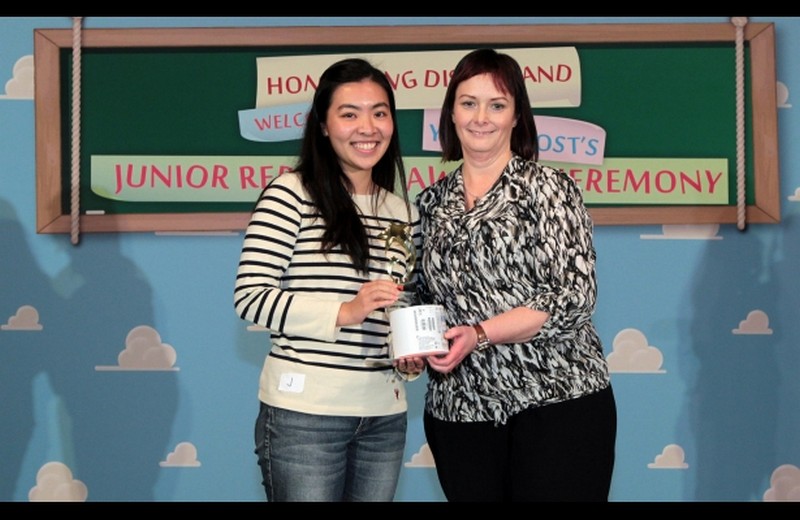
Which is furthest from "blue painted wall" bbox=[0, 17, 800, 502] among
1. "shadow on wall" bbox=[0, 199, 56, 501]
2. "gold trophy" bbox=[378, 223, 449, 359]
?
"gold trophy" bbox=[378, 223, 449, 359]

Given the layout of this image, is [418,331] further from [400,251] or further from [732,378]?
[732,378]

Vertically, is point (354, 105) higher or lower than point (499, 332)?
higher

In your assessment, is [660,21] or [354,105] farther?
[660,21]

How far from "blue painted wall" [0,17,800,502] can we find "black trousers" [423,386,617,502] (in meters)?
0.87

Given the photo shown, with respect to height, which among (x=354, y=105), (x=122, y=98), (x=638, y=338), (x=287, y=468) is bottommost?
(x=287, y=468)

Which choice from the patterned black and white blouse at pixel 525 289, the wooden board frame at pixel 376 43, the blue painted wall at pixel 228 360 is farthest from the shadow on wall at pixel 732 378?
the patterned black and white blouse at pixel 525 289

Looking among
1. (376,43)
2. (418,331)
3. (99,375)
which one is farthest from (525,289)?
(99,375)

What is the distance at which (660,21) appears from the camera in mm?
2619

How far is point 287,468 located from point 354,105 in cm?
63

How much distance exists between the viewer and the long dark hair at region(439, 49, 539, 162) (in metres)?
1.78

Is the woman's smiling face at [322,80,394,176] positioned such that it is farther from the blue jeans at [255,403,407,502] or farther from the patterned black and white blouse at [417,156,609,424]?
the blue jeans at [255,403,407,502]

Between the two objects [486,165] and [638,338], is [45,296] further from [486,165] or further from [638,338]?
[638,338]

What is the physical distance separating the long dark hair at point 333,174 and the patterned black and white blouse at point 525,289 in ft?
0.53
